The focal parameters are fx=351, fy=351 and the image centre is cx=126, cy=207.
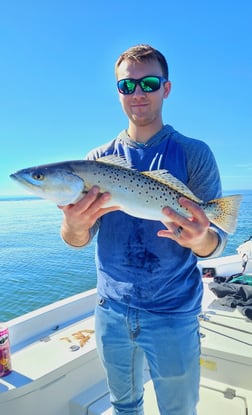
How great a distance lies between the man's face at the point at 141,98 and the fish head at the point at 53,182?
0.56 meters

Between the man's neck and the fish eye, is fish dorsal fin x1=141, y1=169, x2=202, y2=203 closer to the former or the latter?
the man's neck

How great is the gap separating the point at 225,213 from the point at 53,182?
39.2 inches

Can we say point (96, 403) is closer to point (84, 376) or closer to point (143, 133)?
point (84, 376)

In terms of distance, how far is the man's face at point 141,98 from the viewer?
2.11 m

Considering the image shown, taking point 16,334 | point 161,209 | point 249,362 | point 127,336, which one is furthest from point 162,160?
point 16,334

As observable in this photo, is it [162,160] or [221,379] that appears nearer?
[162,160]

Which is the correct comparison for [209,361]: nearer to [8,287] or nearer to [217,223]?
[217,223]

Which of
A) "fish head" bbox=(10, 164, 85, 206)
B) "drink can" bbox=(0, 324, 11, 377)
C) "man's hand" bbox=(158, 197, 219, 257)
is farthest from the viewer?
"drink can" bbox=(0, 324, 11, 377)

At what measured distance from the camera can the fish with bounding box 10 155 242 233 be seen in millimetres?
1954

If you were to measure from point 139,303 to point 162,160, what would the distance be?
0.84 metres

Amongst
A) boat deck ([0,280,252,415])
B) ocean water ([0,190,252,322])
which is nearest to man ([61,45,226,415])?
boat deck ([0,280,252,415])

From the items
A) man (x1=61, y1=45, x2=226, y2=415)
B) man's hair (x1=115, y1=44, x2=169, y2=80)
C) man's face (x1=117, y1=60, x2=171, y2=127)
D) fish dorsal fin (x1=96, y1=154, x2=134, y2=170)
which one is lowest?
man (x1=61, y1=45, x2=226, y2=415)

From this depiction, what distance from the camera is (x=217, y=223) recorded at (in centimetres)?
202

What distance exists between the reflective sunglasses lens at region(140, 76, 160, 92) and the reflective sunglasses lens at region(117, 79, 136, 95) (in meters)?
0.06
